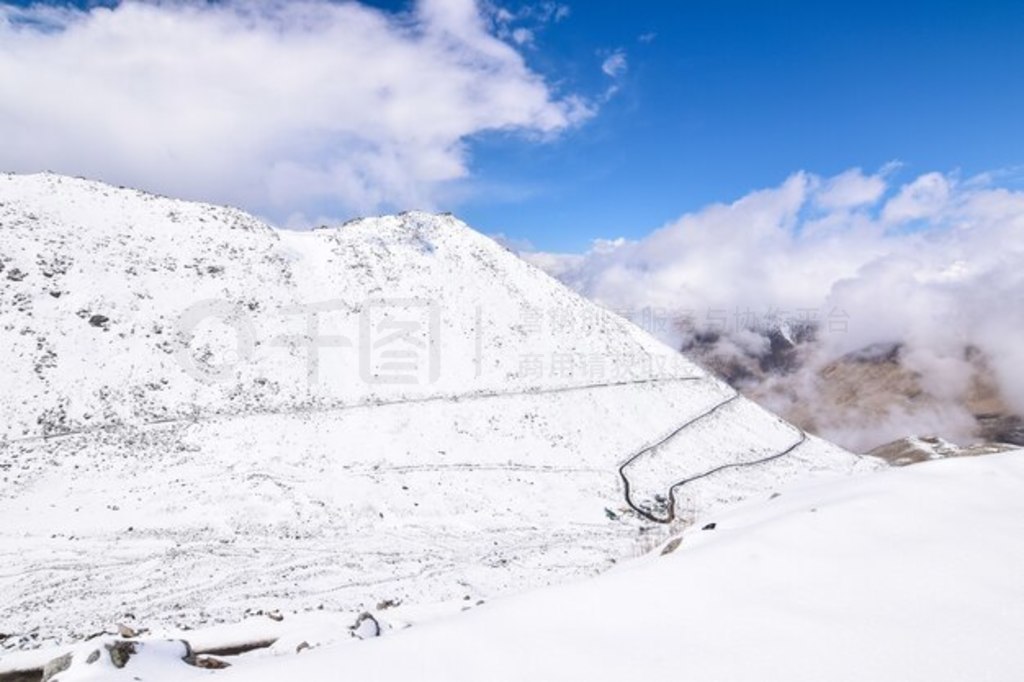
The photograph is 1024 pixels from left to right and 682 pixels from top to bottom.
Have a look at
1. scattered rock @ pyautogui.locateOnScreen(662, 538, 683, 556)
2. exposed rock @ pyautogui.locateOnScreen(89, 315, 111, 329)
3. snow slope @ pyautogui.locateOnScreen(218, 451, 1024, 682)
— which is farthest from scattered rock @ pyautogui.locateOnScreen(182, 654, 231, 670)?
exposed rock @ pyautogui.locateOnScreen(89, 315, 111, 329)

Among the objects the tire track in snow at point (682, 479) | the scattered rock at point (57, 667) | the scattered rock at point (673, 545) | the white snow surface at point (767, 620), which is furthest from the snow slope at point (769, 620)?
the tire track in snow at point (682, 479)

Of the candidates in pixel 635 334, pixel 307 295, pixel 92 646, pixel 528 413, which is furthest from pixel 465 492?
pixel 635 334

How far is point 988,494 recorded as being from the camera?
8312 millimetres

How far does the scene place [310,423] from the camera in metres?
40.6

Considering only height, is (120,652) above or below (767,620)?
below

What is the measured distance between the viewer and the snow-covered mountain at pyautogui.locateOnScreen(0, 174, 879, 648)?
23688mm

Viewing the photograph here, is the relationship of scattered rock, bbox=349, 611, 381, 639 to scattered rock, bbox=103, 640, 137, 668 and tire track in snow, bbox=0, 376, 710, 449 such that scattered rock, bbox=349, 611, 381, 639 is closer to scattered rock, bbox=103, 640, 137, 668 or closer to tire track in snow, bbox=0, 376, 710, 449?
scattered rock, bbox=103, 640, 137, 668

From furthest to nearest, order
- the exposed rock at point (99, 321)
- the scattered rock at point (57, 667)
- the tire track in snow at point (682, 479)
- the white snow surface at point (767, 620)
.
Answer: the exposed rock at point (99, 321) < the tire track in snow at point (682, 479) < the scattered rock at point (57, 667) < the white snow surface at point (767, 620)

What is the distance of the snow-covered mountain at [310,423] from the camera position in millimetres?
23688

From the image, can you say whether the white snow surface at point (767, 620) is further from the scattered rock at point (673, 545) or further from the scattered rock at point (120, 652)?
the scattered rock at point (673, 545)

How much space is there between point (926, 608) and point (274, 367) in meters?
44.7

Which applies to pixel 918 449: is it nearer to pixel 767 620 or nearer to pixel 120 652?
pixel 767 620

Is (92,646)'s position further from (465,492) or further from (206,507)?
(465,492)

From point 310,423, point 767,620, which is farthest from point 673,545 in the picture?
point 310,423
